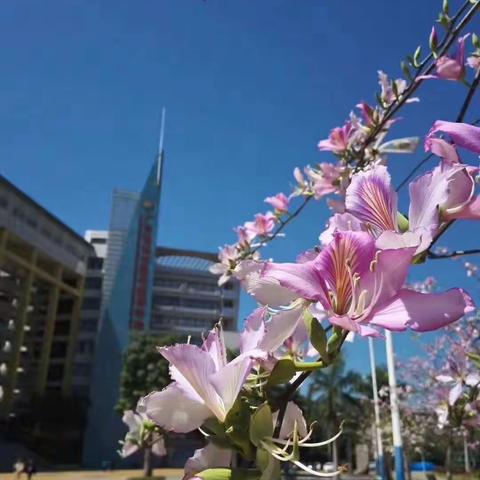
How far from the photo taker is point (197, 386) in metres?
0.57

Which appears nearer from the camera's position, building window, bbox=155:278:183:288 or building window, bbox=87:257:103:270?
building window, bbox=87:257:103:270

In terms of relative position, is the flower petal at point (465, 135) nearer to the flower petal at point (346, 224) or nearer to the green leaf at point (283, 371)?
the flower petal at point (346, 224)

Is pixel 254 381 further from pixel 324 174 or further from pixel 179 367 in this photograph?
pixel 324 174

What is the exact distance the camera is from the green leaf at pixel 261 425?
1.76ft

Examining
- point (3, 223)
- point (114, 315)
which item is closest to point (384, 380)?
point (114, 315)

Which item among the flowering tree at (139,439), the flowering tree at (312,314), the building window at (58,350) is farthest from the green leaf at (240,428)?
the building window at (58,350)

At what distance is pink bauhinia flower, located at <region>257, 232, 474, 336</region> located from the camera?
50 cm

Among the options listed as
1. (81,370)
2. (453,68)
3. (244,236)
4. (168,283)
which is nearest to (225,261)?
(244,236)

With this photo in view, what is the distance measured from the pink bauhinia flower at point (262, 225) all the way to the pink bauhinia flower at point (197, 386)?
1441 millimetres

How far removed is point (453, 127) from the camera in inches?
22.9

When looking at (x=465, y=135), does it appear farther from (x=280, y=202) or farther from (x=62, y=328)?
(x=62, y=328)

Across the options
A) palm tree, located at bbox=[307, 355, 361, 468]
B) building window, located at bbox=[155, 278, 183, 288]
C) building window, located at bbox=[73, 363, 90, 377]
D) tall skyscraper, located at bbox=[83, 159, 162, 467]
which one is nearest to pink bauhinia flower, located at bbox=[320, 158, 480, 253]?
palm tree, located at bbox=[307, 355, 361, 468]

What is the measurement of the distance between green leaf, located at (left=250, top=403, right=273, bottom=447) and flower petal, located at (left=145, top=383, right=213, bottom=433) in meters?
0.05

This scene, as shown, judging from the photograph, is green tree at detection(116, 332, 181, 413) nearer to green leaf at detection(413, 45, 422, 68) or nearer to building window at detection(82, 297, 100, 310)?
building window at detection(82, 297, 100, 310)
